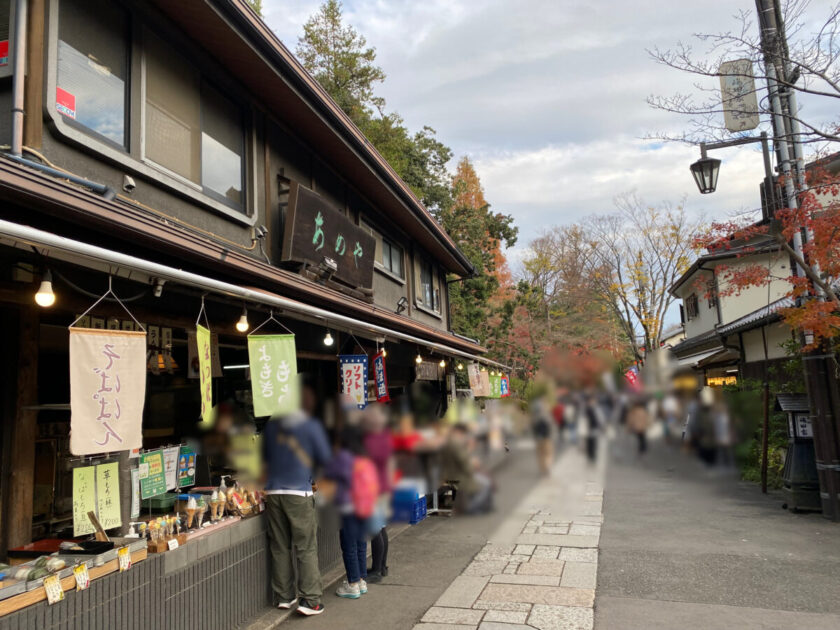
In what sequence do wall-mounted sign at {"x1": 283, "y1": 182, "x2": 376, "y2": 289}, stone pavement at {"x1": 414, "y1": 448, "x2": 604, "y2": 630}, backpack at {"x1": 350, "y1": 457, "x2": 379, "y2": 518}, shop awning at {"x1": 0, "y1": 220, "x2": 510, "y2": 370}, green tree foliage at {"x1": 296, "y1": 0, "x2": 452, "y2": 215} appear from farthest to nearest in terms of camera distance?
1. green tree foliage at {"x1": 296, "y1": 0, "x2": 452, "y2": 215}
2. wall-mounted sign at {"x1": 283, "y1": 182, "x2": 376, "y2": 289}
3. stone pavement at {"x1": 414, "y1": 448, "x2": 604, "y2": 630}
4. shop awning at {"x1": 0, "y1": 220, "x2": 510, "y2": 370}
5. backpack at {"x1": 350, "y1": 457, "x2": 379, "y2": 518}

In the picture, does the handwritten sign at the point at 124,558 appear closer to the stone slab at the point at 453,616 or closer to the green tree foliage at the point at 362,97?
the stone slab at the point at 453,616

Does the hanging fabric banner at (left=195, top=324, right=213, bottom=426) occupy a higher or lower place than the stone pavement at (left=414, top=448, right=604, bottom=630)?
higher

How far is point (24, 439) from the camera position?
4094 mm

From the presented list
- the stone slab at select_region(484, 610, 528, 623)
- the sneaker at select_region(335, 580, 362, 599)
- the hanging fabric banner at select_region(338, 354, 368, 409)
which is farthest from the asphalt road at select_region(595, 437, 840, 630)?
the sneaker at select_region(335, 580, 362, 599)

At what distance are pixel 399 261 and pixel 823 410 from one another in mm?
9132

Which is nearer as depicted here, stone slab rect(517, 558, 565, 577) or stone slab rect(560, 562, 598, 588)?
stone slab rect(560, 562, 598, 588)

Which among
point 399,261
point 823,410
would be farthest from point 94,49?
point 823,410

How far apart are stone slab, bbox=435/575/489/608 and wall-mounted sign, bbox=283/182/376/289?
4633mm

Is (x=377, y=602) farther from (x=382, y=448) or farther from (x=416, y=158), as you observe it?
(x=416, y=158)

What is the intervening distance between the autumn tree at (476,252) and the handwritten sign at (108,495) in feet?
52.3

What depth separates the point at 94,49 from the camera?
4762 mm

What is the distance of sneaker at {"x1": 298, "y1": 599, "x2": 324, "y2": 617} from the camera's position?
5.62 m

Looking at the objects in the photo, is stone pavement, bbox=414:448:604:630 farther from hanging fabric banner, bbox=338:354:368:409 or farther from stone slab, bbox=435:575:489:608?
hanging fabric banner, bbox=338:354:368:409

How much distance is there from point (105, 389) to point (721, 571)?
6.79m
